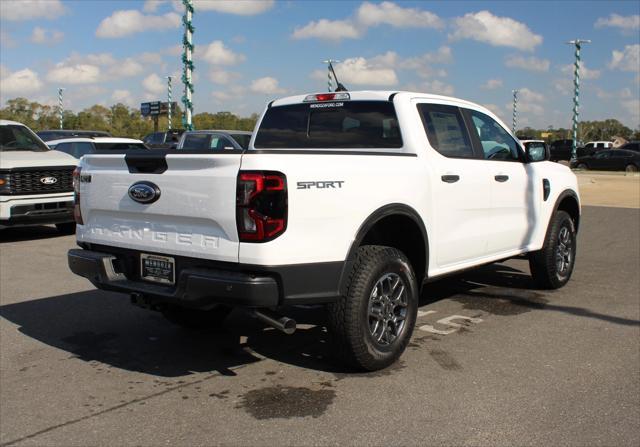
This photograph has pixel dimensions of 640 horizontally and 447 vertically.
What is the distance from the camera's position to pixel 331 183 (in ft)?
13.0

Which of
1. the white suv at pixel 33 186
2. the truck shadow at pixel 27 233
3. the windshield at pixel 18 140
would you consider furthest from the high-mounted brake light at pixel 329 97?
the windshield at pixel 18 140

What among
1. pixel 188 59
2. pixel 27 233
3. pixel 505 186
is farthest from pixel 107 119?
pixel 505 186

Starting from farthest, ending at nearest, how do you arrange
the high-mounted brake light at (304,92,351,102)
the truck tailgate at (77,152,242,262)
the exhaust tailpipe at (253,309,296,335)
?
the high-mounted brake light at (304,92,351,102)
the exhaust tailpipe at (253,309,296,335)
the truck tailgate at (77,152,242,262)

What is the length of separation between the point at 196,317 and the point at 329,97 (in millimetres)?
2220

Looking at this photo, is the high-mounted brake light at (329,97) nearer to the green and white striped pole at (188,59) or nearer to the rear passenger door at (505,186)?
the rear passenger door at (505,186)

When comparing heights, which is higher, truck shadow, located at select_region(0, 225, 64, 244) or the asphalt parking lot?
truck shadow, located at select_region(0, 225, 64, 244)

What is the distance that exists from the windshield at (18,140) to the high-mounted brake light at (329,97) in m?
7.53

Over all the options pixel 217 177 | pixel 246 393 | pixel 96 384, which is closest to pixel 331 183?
pixel 217 177

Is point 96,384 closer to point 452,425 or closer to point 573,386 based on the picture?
point 452,425

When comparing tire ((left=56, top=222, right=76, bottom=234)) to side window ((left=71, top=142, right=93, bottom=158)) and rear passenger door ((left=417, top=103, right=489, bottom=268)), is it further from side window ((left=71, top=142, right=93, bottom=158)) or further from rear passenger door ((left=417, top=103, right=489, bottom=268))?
rear passenger door ((left=417, top=103, right=489, bottom=268))

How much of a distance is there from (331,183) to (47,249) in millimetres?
7394

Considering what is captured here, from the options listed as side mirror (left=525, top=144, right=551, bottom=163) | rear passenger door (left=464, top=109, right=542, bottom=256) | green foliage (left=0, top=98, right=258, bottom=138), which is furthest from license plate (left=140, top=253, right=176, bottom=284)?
green foliage (left=0, top=98, right=258, bottom=138)

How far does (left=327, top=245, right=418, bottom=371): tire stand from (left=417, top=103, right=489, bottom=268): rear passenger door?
580 mm

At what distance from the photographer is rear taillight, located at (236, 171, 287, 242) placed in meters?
3.66
